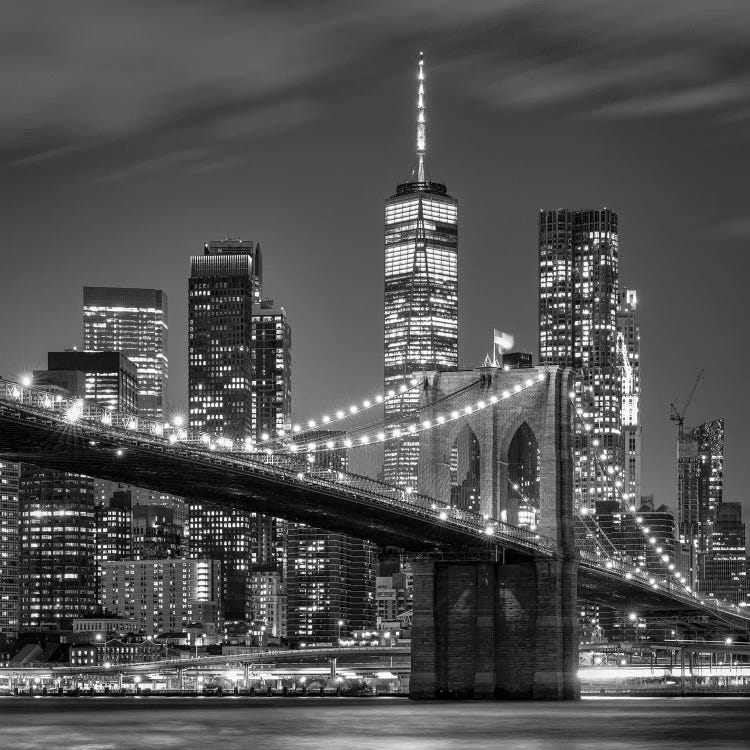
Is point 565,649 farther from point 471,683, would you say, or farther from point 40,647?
point 40,647

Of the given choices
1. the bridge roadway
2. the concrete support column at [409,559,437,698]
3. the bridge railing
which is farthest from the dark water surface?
the bridge railing

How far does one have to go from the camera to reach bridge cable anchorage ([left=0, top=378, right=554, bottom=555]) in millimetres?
60781

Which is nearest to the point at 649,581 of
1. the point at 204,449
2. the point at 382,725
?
the point at 382,725

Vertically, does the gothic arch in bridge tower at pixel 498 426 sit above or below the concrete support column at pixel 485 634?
above

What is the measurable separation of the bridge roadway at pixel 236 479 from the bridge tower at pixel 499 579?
3.32ft

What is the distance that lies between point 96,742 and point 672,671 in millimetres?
76288

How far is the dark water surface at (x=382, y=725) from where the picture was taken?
55.5m

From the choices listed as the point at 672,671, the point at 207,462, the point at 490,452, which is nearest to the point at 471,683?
the point at 490,452

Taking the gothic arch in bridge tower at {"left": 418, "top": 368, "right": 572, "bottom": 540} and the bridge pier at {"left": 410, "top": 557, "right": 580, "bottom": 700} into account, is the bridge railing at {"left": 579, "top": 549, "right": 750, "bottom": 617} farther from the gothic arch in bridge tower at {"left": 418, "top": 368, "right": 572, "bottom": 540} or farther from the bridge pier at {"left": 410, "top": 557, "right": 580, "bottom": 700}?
the bridge pier at {"left": 410, "top": 557, "right": 580, "bottom": 700}

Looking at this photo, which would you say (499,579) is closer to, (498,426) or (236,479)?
(498,426)

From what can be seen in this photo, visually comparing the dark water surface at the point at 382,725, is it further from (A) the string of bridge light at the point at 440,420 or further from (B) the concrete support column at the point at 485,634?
(A) the string of bridge light at the point at 440,420

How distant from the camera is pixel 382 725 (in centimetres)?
6369

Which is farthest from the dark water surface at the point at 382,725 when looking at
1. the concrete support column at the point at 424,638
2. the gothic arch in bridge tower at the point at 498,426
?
the gothic arch in bridge tower at the point at 498,426

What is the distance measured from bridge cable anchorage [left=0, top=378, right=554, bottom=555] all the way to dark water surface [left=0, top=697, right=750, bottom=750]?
7198 mm
